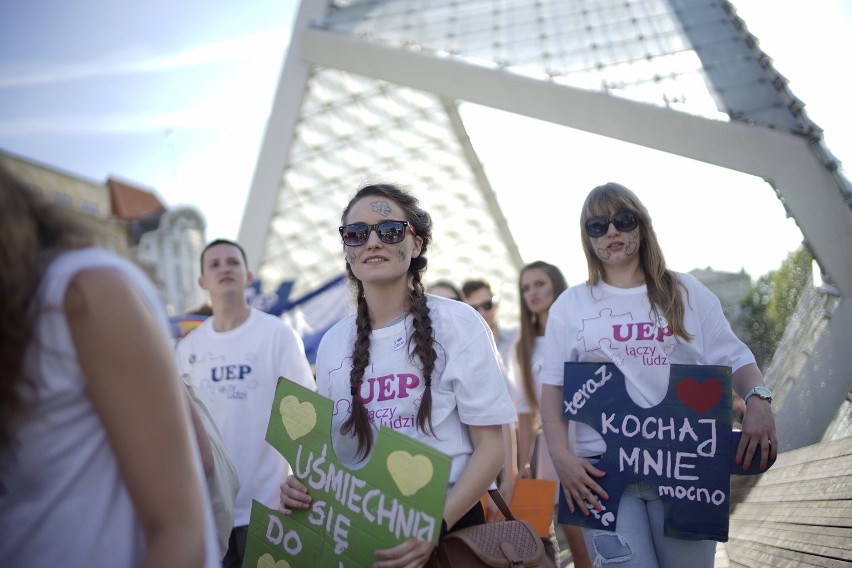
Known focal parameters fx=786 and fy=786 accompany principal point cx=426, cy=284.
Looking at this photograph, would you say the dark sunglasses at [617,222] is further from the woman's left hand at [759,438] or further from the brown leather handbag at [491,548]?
the brown leather handbag at [491,548]

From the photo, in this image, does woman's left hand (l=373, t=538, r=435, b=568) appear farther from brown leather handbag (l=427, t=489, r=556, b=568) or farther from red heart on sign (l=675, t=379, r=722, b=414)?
Result: red heart on sign (l=675, t=379, r=722, b=414)

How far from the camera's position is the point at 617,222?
133 inches

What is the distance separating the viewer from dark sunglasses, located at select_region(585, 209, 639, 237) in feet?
11.1

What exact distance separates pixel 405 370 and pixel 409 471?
596 mm

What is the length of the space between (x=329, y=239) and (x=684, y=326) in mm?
25456

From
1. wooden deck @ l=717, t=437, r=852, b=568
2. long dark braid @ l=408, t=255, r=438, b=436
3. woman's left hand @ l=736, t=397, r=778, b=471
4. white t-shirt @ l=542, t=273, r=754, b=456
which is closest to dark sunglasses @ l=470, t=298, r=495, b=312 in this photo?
wooden deck @ l=717, t=437, r=852, b=568

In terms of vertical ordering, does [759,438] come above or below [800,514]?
above

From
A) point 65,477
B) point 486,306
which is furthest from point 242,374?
point 65,477

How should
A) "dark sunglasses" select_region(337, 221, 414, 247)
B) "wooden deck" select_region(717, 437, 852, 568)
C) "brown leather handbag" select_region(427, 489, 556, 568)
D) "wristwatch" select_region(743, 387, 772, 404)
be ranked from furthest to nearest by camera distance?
1. "wooden deck" select_region(717, 437, 852, 568)
2. "wristwatch" select_region(743, 387, 772, 404)
3. "dark sunglasses" select_region(337, 221, 414, 247)
4. "brown leather handbag" select_region(427, 489, 556, 568)

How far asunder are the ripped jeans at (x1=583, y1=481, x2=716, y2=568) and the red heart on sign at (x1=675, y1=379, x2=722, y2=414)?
35cm

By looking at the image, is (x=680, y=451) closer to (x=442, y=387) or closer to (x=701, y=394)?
(x=701, y=394)

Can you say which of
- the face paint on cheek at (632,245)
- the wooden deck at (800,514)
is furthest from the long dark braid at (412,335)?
the wooden deck at (800,514)

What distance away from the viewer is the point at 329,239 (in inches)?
1110

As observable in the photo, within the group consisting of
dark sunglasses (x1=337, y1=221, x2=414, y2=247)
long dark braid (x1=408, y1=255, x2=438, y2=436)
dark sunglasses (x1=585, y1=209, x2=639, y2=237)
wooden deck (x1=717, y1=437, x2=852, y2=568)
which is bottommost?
wooden deck (x1=717, y1=437, x2=852, y2=568)
